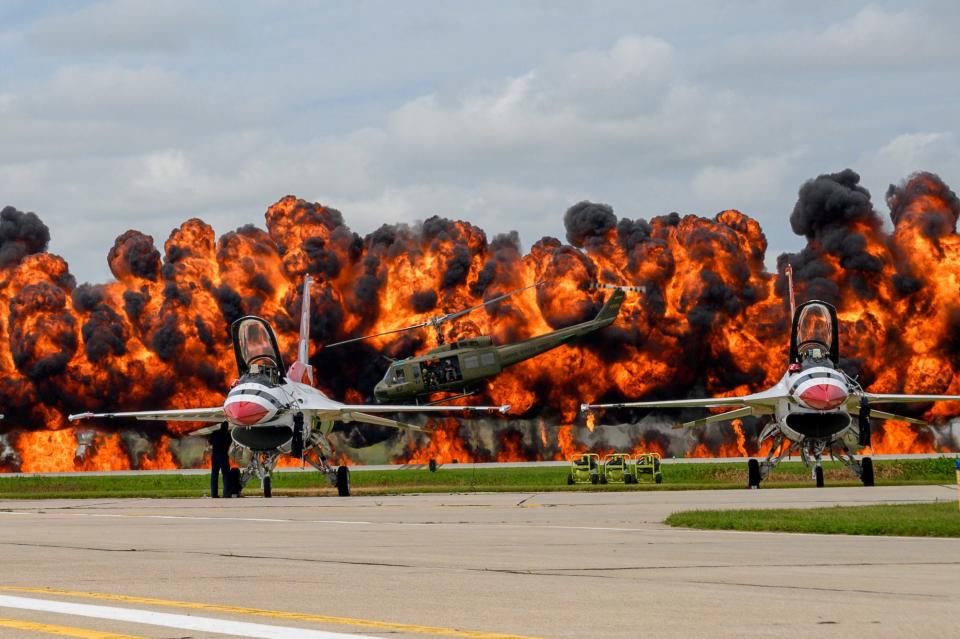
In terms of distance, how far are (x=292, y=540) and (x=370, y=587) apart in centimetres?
751

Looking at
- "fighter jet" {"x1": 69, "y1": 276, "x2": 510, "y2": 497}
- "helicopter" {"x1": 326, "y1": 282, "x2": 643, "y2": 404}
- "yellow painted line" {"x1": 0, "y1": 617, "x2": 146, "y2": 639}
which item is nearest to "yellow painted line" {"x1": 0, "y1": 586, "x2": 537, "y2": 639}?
"yellow painted line" {"x1": 0, "y1": 617, "x2": 146, "y2": 639}

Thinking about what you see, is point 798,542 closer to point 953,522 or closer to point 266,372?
point 953,522

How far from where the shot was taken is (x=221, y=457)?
47.8 metres

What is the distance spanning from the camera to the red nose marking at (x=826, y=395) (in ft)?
141

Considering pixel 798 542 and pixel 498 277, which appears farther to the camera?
pixel 498 277

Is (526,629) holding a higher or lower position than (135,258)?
lower

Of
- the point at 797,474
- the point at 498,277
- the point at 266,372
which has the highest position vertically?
the point at 498,277

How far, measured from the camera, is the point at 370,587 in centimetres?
1266

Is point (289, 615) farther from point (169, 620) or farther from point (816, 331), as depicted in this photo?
point (816, 331)


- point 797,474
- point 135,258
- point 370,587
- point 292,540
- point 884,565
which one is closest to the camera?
point 370,587

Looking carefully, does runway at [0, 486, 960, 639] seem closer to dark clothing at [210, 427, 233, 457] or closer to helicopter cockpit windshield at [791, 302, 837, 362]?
helicopter cockpit windshield at [791, 302, 837, 362]

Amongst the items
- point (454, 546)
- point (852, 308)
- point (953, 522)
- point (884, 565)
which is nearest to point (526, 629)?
point (884, 565)

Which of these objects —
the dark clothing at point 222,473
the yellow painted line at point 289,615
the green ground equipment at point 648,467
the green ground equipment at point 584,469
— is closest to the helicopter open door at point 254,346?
the dark clothing at point 222,473

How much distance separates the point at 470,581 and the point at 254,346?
111 feet
